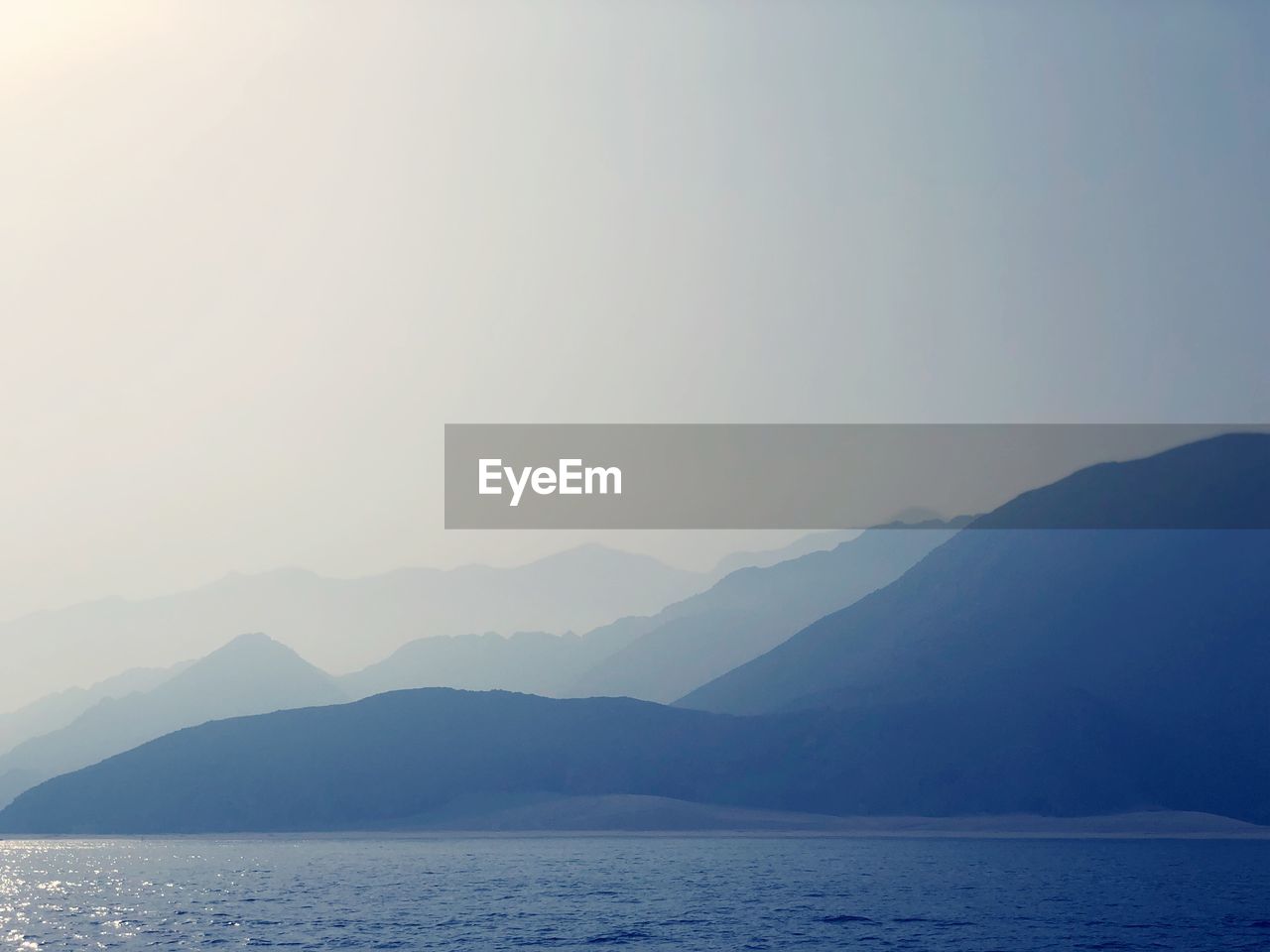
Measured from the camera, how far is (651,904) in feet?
342

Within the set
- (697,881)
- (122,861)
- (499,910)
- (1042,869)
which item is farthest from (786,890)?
(122,861)

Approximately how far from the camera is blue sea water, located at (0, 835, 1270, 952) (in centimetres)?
8075

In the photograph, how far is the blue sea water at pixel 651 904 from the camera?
265ft

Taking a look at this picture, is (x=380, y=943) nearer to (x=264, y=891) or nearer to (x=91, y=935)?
(x=91, y=935)

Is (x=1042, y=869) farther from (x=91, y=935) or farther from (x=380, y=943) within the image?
(x=91, y=935)

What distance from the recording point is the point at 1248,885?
12650 centimetres

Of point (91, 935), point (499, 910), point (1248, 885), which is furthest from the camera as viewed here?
point (1248, 885)

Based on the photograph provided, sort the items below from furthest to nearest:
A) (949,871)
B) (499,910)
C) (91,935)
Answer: (949,871)
(499,910)
(91,935)

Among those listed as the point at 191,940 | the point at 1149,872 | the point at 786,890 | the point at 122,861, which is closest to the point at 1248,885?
the point at 1149,872

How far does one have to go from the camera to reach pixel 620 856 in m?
183

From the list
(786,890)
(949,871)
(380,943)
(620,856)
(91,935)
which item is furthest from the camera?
(620,856)

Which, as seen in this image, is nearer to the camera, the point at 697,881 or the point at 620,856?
the point at 697,881

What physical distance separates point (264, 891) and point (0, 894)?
27.0 meters

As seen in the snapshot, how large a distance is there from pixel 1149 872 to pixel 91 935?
116 m
